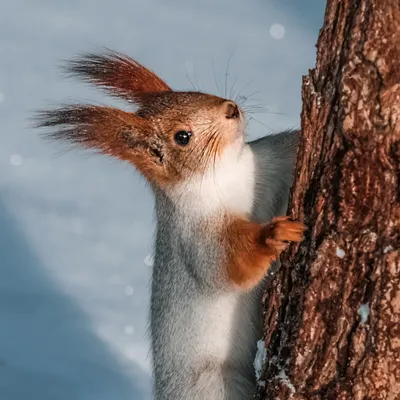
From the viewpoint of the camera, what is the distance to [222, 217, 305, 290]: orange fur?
2.69 metres

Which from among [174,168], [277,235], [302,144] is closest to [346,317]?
[277,235]

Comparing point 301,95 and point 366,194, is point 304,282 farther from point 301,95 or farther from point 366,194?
point 301,95

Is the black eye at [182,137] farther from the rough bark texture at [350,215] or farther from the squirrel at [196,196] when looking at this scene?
the rough bark texture at [350,215]

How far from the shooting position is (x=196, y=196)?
3055 millimetres

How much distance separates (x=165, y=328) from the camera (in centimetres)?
325

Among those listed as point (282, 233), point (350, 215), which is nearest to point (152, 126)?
point (282, 233)

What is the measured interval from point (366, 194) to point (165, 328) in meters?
1.36

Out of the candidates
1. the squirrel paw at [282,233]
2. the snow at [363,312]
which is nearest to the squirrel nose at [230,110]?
the squirrel paw at [282,233]

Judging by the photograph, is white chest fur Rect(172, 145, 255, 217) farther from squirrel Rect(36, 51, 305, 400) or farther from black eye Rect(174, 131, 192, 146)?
black eye Rect(174, 131, 192, 146)

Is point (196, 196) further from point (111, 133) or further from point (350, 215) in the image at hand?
point (350, 215)

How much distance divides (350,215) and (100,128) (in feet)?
3.96

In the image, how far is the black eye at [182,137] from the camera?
122 inches

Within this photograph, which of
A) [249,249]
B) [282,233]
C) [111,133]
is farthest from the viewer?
[111,133]

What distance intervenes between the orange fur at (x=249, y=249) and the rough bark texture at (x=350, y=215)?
214 mm
